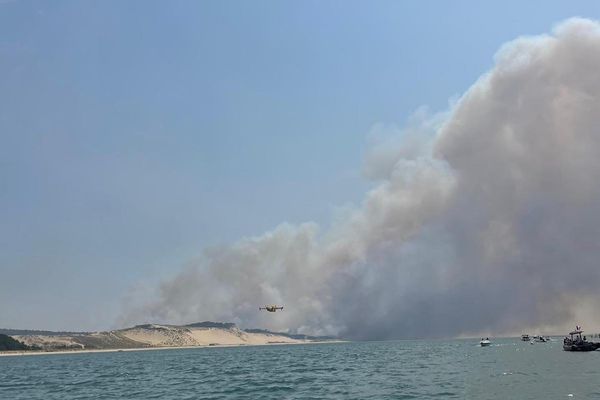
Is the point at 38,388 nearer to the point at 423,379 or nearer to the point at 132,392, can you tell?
the point at 132,392

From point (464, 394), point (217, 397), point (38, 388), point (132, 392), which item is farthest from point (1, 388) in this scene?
point (464, 394)

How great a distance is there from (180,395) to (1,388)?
5386cm

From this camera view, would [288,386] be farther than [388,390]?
Yes

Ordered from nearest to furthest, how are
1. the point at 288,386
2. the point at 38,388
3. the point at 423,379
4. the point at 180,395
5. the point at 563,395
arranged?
Result: the point at 563,395 → the point at 180,395 → the point at 288,386 → the point at 423,379 → the point at 38,388

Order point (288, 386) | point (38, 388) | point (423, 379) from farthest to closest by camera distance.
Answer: point (38, 388), point (423, 379), point (288, 386)

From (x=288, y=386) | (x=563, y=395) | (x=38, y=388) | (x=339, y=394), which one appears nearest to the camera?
(x=563, y=395)

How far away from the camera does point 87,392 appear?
10650 cm

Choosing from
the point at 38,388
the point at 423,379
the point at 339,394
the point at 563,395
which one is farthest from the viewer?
the point at 38,388

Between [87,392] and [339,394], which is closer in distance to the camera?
[339,394]

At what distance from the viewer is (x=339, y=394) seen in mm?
89375

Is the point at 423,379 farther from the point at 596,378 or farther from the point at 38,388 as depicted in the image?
the point at 38,388

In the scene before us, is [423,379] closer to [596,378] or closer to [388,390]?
[388,390]

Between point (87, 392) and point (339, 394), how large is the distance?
4782 cm

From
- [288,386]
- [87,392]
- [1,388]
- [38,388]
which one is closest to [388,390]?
[288,386]
